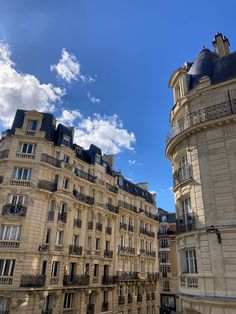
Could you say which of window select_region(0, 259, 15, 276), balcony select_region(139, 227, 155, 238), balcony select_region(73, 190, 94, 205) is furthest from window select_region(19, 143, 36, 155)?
balcony select_region(139, 227, 155, 238)

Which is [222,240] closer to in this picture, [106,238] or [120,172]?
[106,238]

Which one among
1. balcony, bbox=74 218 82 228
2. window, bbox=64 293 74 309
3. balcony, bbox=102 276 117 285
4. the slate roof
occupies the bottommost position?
window, bbox=64 293 74 309

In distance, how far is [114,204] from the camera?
3381cm

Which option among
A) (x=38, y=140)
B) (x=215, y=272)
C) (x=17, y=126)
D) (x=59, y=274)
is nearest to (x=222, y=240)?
(x=215, y=272)

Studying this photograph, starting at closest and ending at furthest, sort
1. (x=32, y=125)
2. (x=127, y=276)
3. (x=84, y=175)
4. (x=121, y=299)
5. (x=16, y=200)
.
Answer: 1. (x=16, y=200)
2. (x=32, y=125)
3. (x=84, y=175)
4. (x=121, y=299)
5. (x=127, y=276)

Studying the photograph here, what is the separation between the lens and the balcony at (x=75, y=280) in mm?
23956

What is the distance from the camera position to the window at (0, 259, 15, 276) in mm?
A: 20812

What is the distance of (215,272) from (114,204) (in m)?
22.7

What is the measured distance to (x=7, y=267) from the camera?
21.0m

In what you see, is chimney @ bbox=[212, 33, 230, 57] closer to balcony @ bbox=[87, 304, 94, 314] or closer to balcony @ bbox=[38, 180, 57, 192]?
balcony @ bbox=[38, 180, 57, 192]

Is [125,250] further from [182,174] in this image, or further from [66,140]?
[182,174]

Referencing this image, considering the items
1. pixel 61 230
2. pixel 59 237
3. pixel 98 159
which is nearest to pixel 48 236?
pixel 59 237

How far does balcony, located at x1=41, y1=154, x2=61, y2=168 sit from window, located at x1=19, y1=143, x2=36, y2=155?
1166 millimetres

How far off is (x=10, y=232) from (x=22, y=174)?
5232mm
